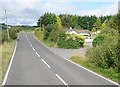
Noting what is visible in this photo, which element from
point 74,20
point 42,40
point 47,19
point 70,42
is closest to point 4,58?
point 70,42

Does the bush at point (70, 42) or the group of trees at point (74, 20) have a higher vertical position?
the bush at point (70, 42)

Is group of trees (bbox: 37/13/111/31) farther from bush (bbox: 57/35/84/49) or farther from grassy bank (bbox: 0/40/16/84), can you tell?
grassy bank (bbox: 0/40/16/84)

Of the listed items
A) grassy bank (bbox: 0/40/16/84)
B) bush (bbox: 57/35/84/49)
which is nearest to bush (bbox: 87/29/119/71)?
grassy bank (bbox: 0/40/16/84)

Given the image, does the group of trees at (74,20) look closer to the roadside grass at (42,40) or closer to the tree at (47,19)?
the tree at (47,19)

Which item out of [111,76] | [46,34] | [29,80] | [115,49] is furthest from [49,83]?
[46,34]

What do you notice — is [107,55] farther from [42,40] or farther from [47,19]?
[47,19]

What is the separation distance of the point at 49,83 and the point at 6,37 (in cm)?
4724

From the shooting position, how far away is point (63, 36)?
54.4 meters

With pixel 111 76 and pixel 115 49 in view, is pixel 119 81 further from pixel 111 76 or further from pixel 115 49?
pixel 115 49

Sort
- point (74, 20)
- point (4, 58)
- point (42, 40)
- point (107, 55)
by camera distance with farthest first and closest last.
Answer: point (74, 20)
point (42, 40)
point (4, 58)
point (107, 55)

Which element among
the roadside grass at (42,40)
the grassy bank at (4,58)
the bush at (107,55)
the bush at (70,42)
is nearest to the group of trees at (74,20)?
the roadside grass at (42,40)

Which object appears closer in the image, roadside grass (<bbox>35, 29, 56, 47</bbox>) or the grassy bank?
the grassy bank

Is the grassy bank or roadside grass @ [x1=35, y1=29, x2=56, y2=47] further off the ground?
the grassy bank

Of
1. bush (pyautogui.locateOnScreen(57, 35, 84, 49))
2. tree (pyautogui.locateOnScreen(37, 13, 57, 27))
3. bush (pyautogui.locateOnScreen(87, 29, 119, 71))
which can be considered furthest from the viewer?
tree (pyautogui.locateOnScreen(37, 13, 57, 27))
